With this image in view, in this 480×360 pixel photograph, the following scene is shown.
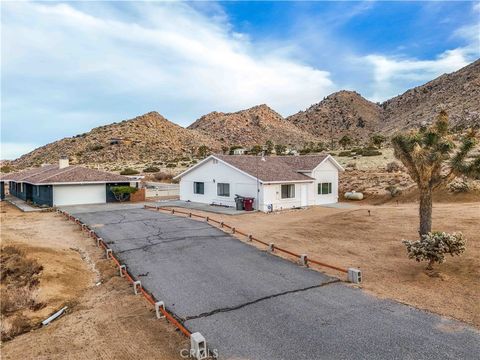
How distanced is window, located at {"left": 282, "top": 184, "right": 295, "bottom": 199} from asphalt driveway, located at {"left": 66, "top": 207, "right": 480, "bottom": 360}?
14184 millimetres

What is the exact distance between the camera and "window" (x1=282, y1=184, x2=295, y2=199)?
99.1 feet

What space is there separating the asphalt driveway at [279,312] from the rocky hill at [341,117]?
312ft

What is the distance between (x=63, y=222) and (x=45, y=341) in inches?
700

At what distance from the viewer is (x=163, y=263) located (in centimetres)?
1429

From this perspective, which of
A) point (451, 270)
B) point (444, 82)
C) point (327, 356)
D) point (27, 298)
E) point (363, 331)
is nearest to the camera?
point (327, 356)

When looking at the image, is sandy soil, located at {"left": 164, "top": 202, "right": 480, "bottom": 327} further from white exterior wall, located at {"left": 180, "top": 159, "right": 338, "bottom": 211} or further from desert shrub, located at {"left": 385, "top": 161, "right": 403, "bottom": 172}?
desert shrub, located at {"left": 385, "top": 161, "right": 403, "bottom": 172}

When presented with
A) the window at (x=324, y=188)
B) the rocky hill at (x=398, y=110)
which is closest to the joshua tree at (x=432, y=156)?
the window at (x=324, y=188)

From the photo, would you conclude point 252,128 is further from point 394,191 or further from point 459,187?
point 459,187

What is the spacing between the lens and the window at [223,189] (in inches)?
1238

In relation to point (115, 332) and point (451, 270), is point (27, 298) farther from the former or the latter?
point (451, 270)

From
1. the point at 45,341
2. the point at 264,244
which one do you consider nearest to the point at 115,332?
the point at 45,341

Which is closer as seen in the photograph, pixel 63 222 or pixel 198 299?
pixel 198 299

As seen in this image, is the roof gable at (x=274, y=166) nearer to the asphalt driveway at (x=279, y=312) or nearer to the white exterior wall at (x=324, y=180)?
the white exterior wall at (x=324, y=180)

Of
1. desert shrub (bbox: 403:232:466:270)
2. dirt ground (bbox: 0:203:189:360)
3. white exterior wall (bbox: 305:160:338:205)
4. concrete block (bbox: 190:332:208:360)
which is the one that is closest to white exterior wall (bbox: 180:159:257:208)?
white exterior wall (bbox: 305:160:338:205)
